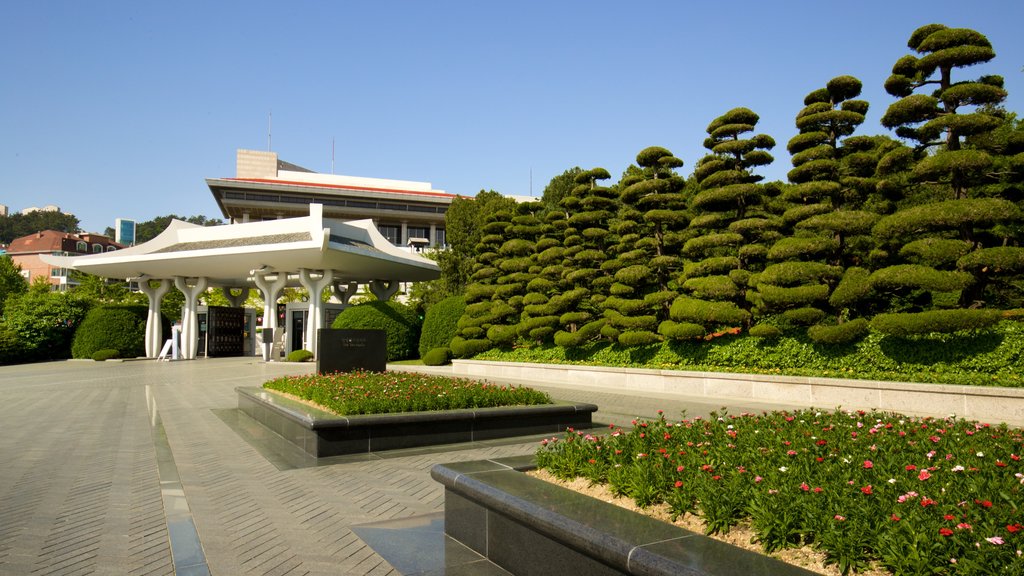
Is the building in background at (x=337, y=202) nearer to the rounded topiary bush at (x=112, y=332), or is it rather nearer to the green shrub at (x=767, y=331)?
the rounded topiary bush at (x=112, y=332)

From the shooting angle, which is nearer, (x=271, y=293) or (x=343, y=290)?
(x=271, y=293)

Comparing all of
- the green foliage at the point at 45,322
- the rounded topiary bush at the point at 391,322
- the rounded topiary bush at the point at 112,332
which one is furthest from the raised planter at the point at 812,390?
the green foliage at the point at 45,322

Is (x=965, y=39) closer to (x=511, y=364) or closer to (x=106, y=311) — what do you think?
(x=511, y=364)

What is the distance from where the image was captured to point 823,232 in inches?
650

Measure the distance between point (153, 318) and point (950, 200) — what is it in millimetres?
36142

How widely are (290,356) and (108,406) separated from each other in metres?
16.4

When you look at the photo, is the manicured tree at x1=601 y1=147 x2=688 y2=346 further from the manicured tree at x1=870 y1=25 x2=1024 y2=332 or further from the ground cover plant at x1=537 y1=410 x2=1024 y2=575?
the ground cover plant at x1=537 y1=410 x2=1024 y2=575

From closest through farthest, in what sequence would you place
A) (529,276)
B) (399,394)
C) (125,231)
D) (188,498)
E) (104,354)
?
(188,498), (399,394), (529,276), (104,354), (125,231)

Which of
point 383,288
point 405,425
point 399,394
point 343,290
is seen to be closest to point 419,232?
point 343,290

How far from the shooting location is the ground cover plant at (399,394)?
8.86m

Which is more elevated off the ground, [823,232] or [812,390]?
[823,232]

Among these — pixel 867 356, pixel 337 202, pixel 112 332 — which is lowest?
pixel 112 332

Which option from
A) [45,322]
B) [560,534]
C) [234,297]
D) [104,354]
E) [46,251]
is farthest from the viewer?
[46,251]

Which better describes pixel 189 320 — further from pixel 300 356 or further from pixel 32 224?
pixel 32 224
